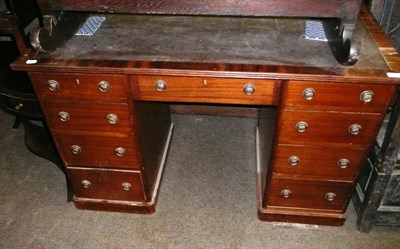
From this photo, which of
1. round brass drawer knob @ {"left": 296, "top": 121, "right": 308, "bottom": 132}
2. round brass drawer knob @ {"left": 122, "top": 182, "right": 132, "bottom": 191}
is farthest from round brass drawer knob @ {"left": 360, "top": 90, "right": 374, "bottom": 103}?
round brass drawer knob @ {"left": 122, "top": 182, "right": 132, "bottom": 191}

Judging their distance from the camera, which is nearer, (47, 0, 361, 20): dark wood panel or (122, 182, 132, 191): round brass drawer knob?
(47, 0, 361, 20): dark wood panel

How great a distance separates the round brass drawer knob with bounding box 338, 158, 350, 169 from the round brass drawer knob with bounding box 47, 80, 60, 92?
4.12 feet

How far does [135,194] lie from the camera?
1.84m

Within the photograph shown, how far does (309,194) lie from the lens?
172cm

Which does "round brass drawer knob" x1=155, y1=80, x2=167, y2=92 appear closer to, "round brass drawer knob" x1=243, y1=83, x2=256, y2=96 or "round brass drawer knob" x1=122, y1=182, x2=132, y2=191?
"round brass drawer knob" x1=243, y1=83, x2=256, y2=96

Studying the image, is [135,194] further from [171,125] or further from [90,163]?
[171,125]

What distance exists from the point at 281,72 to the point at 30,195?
164 cm

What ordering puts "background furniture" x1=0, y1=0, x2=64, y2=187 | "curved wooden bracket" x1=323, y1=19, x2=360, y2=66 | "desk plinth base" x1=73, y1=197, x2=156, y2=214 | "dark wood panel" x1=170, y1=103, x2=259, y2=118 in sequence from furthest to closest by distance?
1. "dark wood panel" x1=170, y1=103, x2=259, y2=118
2. "desk plinth base" x1=73, y1=197, x2=156, y2=214
3. "background furniture" x1=0, y1=0, x2=64, y2=187
4. "curved wooden bracket" x1=323, y1=19, x2=360, y2=66

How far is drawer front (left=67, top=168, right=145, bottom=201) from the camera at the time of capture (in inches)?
68.9

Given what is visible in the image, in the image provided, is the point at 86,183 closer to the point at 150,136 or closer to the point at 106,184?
the point at 106,184

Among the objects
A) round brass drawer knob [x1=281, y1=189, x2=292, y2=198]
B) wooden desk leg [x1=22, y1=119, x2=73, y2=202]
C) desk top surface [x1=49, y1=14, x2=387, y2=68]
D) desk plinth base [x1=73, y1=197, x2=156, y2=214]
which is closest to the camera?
desk top surface [x1=49, y1=14, x2=387, y2=68]

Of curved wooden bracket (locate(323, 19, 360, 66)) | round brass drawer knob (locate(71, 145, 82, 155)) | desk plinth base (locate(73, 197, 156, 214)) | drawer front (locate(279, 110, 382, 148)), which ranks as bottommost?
desk plinth base (locate(73, 197, 156, 214))

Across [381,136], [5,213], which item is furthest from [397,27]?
[5,213]

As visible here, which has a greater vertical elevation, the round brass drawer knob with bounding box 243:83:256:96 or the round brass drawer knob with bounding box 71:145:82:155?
the round brass drawer knob with bounding box 243:83:256:96
